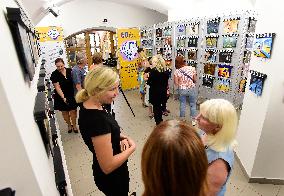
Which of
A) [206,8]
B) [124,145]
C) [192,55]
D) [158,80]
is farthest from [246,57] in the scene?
[124,145]

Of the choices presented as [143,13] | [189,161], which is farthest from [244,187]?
[143,13]

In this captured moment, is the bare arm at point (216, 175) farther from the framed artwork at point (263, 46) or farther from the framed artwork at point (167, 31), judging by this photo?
the framed artwork at point (167, 31)

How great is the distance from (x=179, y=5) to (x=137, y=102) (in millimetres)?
3750

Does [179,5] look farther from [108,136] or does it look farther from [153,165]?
[153,165]

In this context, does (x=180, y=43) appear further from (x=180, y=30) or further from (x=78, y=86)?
(x=78, y=86)

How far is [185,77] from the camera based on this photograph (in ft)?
15.4

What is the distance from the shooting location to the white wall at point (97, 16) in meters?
9.00

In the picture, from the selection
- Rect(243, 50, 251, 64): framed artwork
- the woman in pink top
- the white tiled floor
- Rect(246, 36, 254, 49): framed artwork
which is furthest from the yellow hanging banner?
Rect(246, 36, 254, 49): framed artwork

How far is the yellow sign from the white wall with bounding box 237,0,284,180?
677cm

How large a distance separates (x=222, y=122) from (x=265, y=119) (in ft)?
5.37

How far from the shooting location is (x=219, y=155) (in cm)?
143

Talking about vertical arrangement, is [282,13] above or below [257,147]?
above

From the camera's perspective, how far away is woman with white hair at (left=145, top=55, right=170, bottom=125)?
4.33 metres

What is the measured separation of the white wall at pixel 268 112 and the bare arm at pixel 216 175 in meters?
1.75
